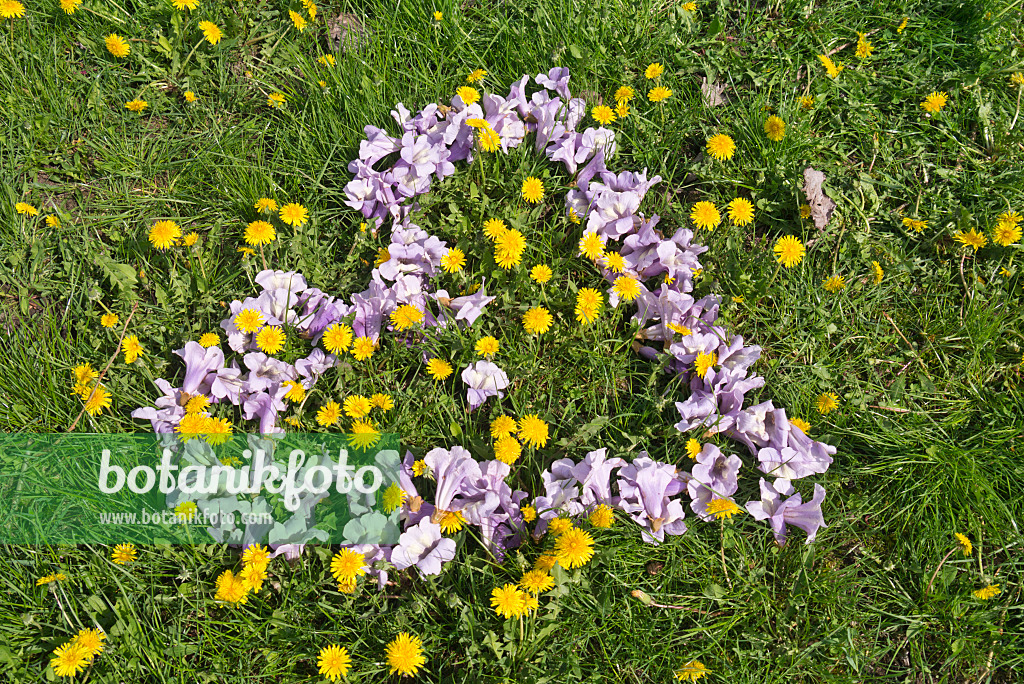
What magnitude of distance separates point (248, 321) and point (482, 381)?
0.92 metres

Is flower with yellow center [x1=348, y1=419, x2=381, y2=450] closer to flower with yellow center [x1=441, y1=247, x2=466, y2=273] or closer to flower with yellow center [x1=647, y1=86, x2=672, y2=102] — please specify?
flower with yellow center [x1=441, y1=247, x2=466, y2=273]

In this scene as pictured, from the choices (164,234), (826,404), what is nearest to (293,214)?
(164,234)

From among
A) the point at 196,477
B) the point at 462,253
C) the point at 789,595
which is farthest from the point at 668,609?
the point at 196,477

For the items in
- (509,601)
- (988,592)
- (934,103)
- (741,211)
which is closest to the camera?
(509,601)

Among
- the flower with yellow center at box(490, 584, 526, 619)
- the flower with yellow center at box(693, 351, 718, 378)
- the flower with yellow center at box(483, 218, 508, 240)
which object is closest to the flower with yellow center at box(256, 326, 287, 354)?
the flower with yellow center at box(483, 218, 508, 240)

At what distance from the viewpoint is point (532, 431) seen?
2.44m

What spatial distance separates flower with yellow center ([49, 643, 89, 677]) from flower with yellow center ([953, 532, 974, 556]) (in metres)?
3.06

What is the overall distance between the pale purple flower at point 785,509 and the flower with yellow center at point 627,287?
85cm

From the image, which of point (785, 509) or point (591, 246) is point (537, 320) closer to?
point (591, 246)

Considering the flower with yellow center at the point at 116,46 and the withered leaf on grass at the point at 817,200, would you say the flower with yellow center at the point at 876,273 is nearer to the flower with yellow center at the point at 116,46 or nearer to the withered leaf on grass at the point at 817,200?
the withered leaf on grass at the point at 817,200

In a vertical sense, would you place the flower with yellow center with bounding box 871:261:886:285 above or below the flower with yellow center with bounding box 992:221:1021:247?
below

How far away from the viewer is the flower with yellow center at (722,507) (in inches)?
92.2

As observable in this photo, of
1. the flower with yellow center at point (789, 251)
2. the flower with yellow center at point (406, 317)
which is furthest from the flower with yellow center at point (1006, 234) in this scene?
the flower with yellow center at point (406, 317)

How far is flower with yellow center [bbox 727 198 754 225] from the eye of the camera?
2928 mm
